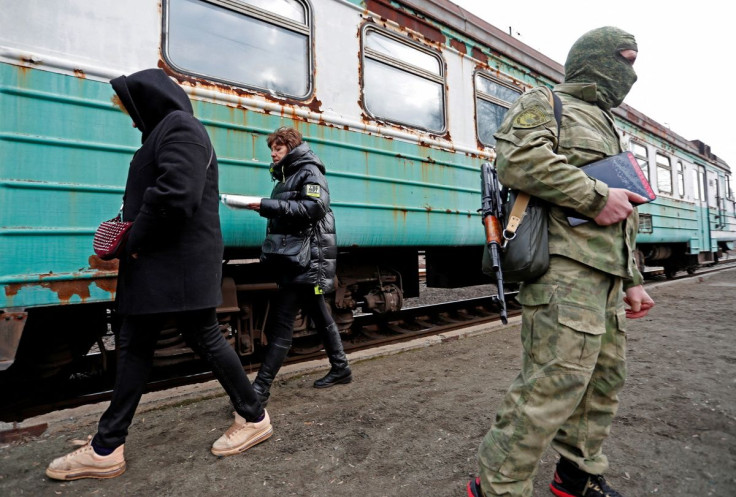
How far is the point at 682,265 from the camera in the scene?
10.6m

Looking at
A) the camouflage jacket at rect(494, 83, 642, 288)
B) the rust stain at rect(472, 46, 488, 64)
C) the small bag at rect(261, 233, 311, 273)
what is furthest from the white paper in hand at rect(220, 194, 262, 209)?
the rust stain at rect(472, 46, 488, 64)

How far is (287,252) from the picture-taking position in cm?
256

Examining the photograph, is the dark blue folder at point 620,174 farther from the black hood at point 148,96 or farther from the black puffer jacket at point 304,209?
the black hood at point 148,96

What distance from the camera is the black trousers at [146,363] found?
188 cm

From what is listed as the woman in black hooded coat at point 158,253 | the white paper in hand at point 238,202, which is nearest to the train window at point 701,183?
the white paper in hand at point 238,202

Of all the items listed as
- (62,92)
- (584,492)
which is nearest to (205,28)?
(62,92)

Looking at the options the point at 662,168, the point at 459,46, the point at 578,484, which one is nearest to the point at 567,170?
the point at 578,484

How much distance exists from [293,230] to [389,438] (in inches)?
49.1

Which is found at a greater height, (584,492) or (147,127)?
(147,127)

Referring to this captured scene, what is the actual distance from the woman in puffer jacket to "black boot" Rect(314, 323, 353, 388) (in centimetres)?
33

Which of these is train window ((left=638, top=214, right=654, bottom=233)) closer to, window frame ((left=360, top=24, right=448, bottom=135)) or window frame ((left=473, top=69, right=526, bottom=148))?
window frame ((left=473, top=69, right=526, bottom=148))

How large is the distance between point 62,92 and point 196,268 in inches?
52.8

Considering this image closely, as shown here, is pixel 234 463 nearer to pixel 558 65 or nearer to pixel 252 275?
pixel 252 275

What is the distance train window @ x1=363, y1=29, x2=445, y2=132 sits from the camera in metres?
3.71
